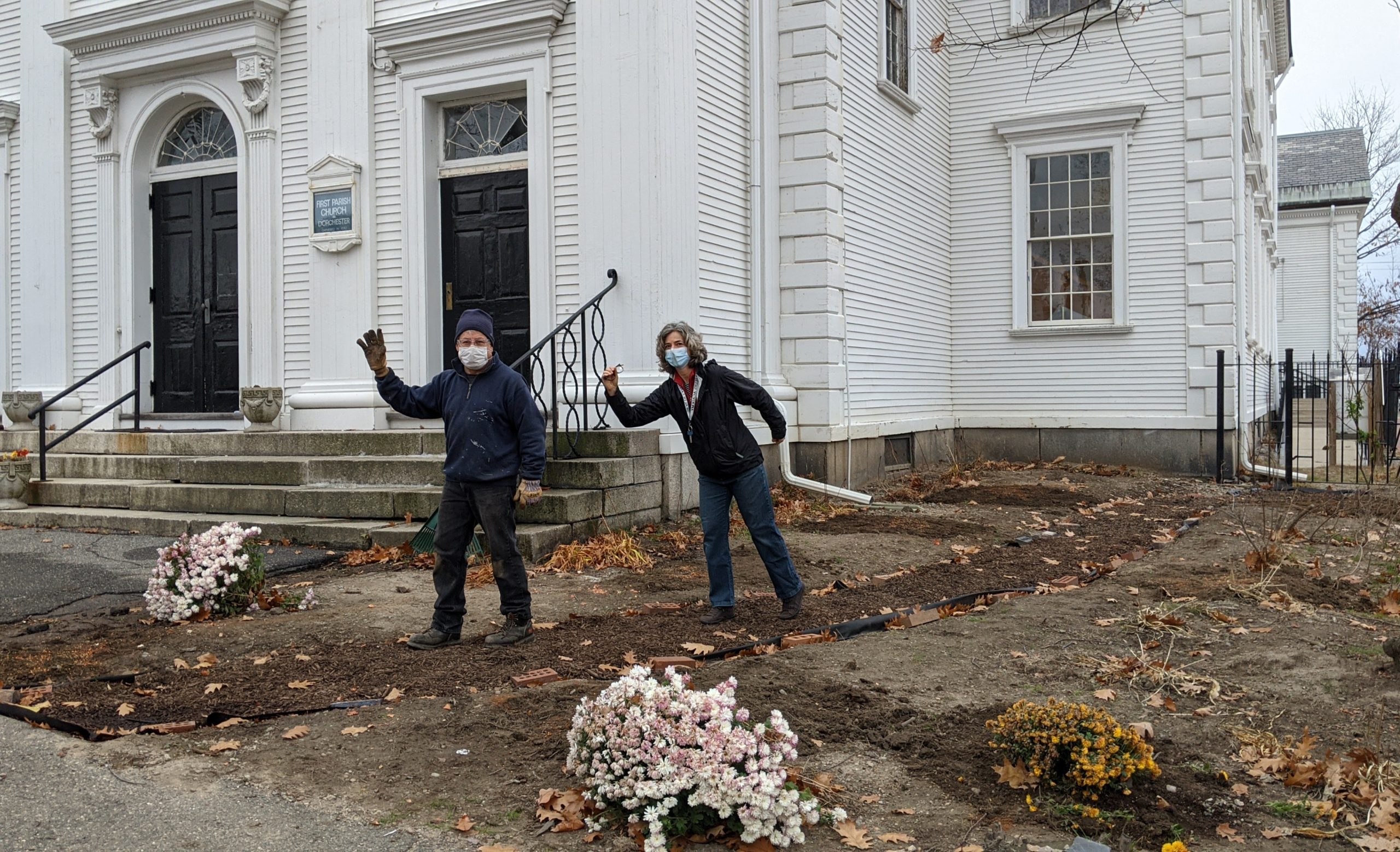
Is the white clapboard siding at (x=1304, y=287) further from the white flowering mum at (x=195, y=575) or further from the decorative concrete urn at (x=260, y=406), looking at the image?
the white flowering mum at (x=195, y=575)

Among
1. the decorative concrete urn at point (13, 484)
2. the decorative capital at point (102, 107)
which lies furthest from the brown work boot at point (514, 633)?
the decorative capital at point (102, 107)

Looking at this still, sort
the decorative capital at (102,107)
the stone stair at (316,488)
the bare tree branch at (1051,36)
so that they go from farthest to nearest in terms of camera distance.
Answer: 1. the bare tree branch at (1051,36)
2. the decorative capital at (102,107)
3. the stone stair at (316,488)

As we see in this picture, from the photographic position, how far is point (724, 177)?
460 inches

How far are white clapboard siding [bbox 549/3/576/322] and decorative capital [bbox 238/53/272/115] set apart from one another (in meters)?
3.30

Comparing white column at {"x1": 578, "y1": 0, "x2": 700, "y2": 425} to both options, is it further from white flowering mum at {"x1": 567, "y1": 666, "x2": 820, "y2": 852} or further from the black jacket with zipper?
white flowering mum at {"x1": 567, "y1": 666, "x2": 820, "y2": 852}

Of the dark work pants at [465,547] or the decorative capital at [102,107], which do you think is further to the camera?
the decorative capital at [102,107]

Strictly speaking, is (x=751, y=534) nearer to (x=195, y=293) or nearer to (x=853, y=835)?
(x=853, y=835)

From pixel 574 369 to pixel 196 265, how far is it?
5.19m

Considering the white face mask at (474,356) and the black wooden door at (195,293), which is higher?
the black wooden door at (195,293)

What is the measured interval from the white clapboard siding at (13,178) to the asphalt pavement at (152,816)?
1146 cm

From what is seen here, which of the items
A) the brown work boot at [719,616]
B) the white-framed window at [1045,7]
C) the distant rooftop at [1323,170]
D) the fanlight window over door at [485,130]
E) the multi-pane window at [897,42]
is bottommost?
the brown work boot at [719,616]

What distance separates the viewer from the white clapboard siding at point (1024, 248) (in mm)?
16109

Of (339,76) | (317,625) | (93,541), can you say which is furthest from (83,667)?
(339,76)

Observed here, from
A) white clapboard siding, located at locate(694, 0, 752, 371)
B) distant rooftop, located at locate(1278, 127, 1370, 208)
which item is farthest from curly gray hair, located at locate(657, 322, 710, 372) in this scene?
distant rooftop, located at locate(1278, 127, 1370, 208)
